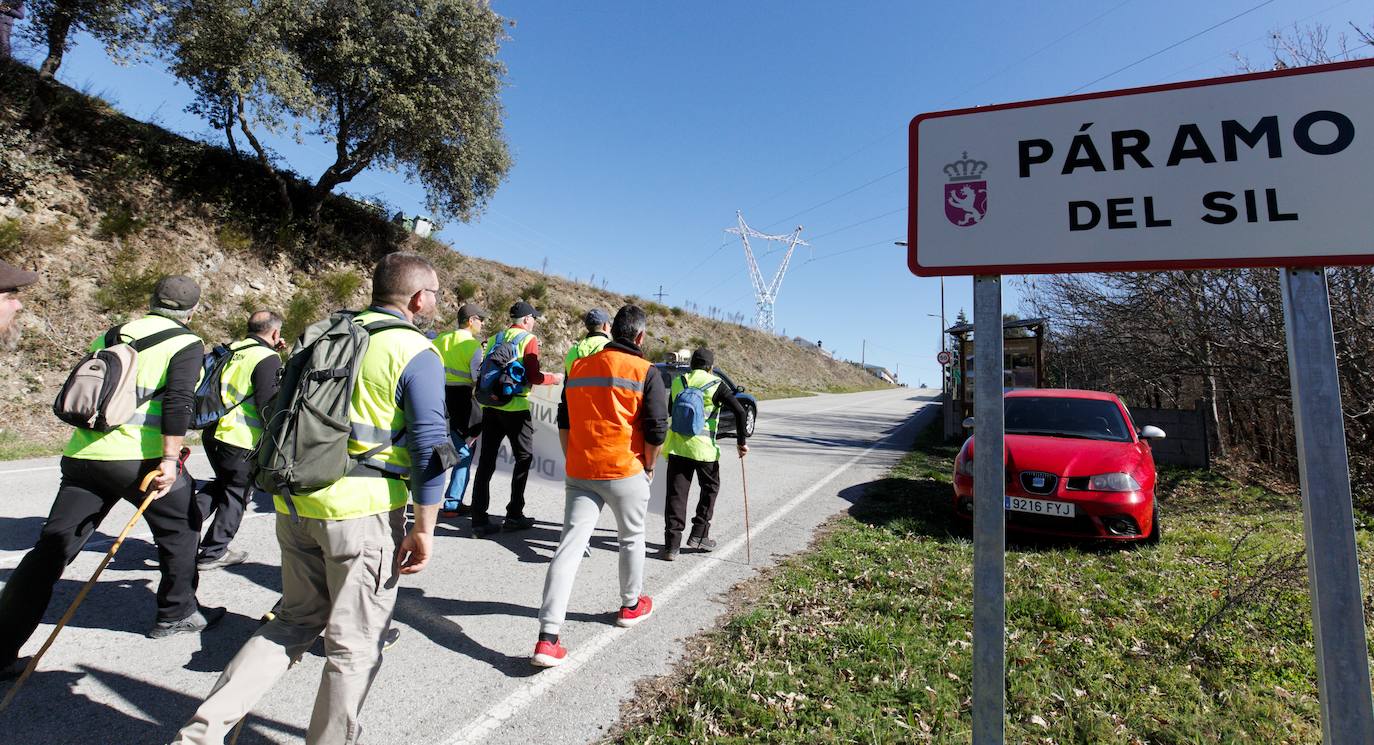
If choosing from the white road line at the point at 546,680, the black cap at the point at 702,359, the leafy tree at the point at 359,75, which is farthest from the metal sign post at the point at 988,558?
the leafy tree at the point at 359,75

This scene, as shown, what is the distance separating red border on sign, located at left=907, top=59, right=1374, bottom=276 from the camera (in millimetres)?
1665

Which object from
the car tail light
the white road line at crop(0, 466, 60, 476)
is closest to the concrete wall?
the car tail light

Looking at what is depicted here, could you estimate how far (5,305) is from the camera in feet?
7.79

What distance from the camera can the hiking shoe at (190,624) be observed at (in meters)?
3.35

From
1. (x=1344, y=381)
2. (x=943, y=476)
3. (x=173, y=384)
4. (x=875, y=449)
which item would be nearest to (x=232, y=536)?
(x=173, y=384)

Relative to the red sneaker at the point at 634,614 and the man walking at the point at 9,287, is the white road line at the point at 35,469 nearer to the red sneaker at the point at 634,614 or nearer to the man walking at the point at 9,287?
the man walking at the point at 9,287

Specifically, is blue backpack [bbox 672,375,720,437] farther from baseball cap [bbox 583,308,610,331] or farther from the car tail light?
the car tail light

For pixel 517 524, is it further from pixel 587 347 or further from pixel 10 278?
pixel 10 278

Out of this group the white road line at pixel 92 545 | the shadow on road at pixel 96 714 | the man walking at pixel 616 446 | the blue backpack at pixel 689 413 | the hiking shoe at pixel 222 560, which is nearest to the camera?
the shadow on road at pixel 96 714

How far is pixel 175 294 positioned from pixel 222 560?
84.3 inches

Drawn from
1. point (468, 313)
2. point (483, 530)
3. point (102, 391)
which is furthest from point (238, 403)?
point (483, 530)

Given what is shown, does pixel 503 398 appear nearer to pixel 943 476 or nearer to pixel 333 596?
pixel 333 596

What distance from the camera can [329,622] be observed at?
2.27m

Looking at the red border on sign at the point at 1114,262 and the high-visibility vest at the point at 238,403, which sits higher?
the red border on sign at the point at 1114,262
